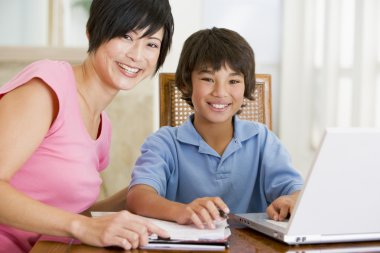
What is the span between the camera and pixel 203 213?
105 cm

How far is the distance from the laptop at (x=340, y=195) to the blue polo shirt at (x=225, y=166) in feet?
1.69

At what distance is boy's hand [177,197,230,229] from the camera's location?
3.42ft

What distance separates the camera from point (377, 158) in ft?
2.99

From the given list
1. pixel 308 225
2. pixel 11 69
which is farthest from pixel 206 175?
pixel 11 69

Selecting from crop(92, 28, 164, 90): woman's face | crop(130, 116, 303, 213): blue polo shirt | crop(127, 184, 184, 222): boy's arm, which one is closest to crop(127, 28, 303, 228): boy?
crop(130, 116, 303, 213): blue polo shirt

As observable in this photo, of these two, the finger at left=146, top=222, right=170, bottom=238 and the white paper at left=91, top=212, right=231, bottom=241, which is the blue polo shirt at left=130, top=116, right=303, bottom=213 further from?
the finger at left=146, top=222, right=170, bottom=238

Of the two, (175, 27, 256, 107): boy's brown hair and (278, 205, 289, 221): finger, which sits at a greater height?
(175, 27, 256, 107): boy's brown hair

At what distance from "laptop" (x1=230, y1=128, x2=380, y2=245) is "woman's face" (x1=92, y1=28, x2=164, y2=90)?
54cm

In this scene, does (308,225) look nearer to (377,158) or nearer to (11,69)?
(377,158)

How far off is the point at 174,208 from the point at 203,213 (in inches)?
Result: 4.3

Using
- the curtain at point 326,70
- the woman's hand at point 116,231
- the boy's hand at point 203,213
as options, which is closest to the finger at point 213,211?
the boy's hand at point 203,213

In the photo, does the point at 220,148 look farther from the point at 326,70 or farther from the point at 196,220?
the point at 326,70

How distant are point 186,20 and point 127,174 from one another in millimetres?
1026

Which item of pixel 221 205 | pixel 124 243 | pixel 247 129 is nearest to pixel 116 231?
pixel 124 243
